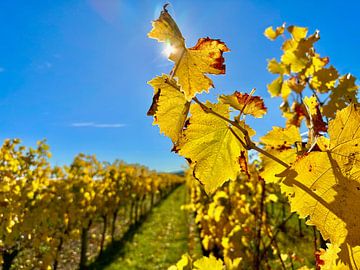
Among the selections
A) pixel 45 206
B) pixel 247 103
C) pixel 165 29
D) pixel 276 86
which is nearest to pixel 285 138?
pixel 247 103

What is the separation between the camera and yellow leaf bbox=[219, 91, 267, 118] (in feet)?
2.22

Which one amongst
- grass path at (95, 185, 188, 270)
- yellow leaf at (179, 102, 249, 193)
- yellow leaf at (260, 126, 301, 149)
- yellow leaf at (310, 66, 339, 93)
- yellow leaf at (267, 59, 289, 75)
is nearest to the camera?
yellow leaf at (179, 102, 249, 193)

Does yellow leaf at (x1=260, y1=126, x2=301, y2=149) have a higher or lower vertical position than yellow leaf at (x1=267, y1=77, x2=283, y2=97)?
lower

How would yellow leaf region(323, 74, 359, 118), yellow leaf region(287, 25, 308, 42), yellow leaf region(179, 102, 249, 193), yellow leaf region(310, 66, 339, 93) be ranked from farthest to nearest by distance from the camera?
yellow leaf region(287, 25, 308, 42), yellow leaf region(310, 66, 339, 93), yellow leaf region(323, 74, 359, 118), yellow leaf region(179, 102, 249, 193)

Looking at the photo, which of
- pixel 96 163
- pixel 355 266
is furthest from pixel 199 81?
pixel 96 163

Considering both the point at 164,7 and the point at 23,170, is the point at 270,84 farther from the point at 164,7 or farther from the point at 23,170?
the point at 23,170

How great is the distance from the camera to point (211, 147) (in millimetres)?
687

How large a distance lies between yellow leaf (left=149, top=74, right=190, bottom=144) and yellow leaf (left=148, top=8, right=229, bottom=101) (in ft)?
0.14

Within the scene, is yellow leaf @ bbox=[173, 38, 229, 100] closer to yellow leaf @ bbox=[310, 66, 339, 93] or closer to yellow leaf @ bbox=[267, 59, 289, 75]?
yellow leaf @ bbox=[310, 66, 339, 93]

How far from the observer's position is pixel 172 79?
1.95 feet

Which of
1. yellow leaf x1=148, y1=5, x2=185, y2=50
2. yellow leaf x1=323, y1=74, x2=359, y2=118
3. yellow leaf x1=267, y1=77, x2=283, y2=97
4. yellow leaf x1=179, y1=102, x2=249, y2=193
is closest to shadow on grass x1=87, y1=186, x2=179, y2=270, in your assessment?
yellow leaf x1=267, y1=77, x2=283, y2=97

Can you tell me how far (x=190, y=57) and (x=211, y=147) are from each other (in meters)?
0.20

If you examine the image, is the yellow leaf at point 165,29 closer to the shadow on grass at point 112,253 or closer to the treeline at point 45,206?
the treeline at point 45,206

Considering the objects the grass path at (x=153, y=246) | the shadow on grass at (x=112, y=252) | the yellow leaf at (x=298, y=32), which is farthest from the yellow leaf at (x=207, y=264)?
the shadow on grass at (x=112, y=252)
